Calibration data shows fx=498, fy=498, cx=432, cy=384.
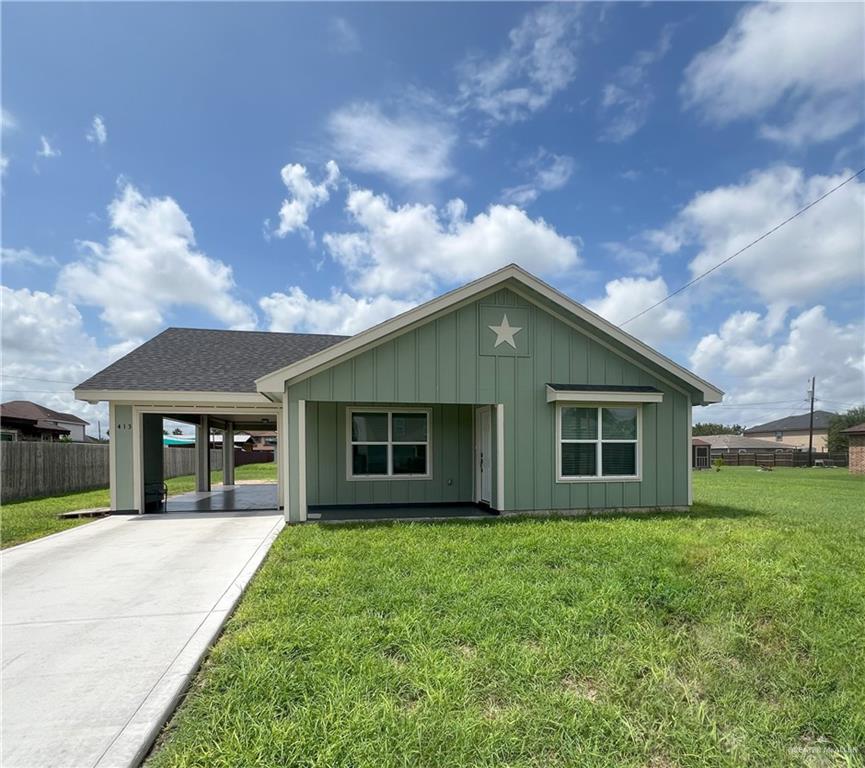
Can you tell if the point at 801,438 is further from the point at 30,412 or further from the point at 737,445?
the point at 30,412

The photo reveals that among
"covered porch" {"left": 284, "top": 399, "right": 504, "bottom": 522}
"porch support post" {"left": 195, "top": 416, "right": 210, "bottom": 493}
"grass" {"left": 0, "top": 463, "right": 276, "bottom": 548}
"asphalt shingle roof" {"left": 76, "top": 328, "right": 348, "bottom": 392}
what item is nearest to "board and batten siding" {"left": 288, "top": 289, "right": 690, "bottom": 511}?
"covered porch" {"left": 284, "top": 399, "right": 504, "bottom": 522}

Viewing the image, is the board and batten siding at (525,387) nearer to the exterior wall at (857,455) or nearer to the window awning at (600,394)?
the window awning at (600,394)

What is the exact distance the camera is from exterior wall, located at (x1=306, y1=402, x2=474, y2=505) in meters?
10.5

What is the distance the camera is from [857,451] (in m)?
29.2

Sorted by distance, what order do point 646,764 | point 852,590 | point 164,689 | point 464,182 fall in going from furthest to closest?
point 464,182 < point 852,590 < point 164,689 < point 646,764

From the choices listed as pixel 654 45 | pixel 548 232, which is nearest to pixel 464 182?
pixel 548 232

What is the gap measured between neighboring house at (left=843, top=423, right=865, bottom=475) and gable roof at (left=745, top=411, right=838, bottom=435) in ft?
165

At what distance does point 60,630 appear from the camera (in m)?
4.15

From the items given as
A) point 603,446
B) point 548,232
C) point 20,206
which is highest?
point 548,232

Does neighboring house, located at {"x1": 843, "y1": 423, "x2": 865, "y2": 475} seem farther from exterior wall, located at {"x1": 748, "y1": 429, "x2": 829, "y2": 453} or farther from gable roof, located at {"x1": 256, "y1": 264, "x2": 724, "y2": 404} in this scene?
exterior wall, located at {"x1": 748, "y1": 429, "x2": 829, "y2": 453}

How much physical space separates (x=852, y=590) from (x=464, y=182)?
12847mm

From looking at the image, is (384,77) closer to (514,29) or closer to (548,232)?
(514,29)

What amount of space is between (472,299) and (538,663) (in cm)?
683

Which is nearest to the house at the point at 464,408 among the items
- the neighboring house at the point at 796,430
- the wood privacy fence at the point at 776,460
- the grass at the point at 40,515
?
the grass at the point at 40,515
